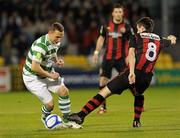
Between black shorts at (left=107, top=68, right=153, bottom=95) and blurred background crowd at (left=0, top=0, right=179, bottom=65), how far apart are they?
13.8m

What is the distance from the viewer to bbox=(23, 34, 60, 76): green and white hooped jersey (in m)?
12.1

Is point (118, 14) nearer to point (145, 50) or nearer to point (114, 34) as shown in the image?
point (114, 34)

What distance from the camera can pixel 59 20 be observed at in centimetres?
2780

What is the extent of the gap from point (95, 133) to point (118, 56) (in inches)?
210

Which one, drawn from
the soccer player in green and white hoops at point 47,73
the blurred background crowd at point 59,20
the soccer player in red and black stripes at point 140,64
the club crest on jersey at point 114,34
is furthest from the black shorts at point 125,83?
the blurred background crowd at point 59,20

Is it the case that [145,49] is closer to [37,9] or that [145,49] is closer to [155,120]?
[155,120]

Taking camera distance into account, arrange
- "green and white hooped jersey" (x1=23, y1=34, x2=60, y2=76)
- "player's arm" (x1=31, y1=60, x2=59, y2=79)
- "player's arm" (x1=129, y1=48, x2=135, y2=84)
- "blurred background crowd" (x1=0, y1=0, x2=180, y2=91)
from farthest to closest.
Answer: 1. "blurred background crowd" (x1=0, y1=0, x2=180, y2=91)
2. "green and white hooped jersey" (x1=23, y1=34, x2=60, y2=76)
3. "player's arm" (x1=31, y1=60, x2=59, y2=79)
4. "player's arm" (x1=129, y1=48, x2=135, y2=84)

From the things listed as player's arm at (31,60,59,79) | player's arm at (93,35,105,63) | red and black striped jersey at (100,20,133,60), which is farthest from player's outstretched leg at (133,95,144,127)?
red and black striped jersey at (100,20,133,60)

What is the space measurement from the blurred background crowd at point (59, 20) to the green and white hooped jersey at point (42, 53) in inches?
520

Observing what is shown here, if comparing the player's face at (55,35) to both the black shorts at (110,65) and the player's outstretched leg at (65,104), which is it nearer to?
the player's outstretched leg at (65,104)

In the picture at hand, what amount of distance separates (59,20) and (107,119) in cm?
1378

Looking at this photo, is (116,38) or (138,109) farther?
(116,38)

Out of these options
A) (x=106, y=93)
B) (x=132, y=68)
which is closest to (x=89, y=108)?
(x=106, y=93)

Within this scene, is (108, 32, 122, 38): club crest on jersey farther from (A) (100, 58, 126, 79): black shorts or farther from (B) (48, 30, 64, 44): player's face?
(B) (48, 30, 64, 44): player's face
